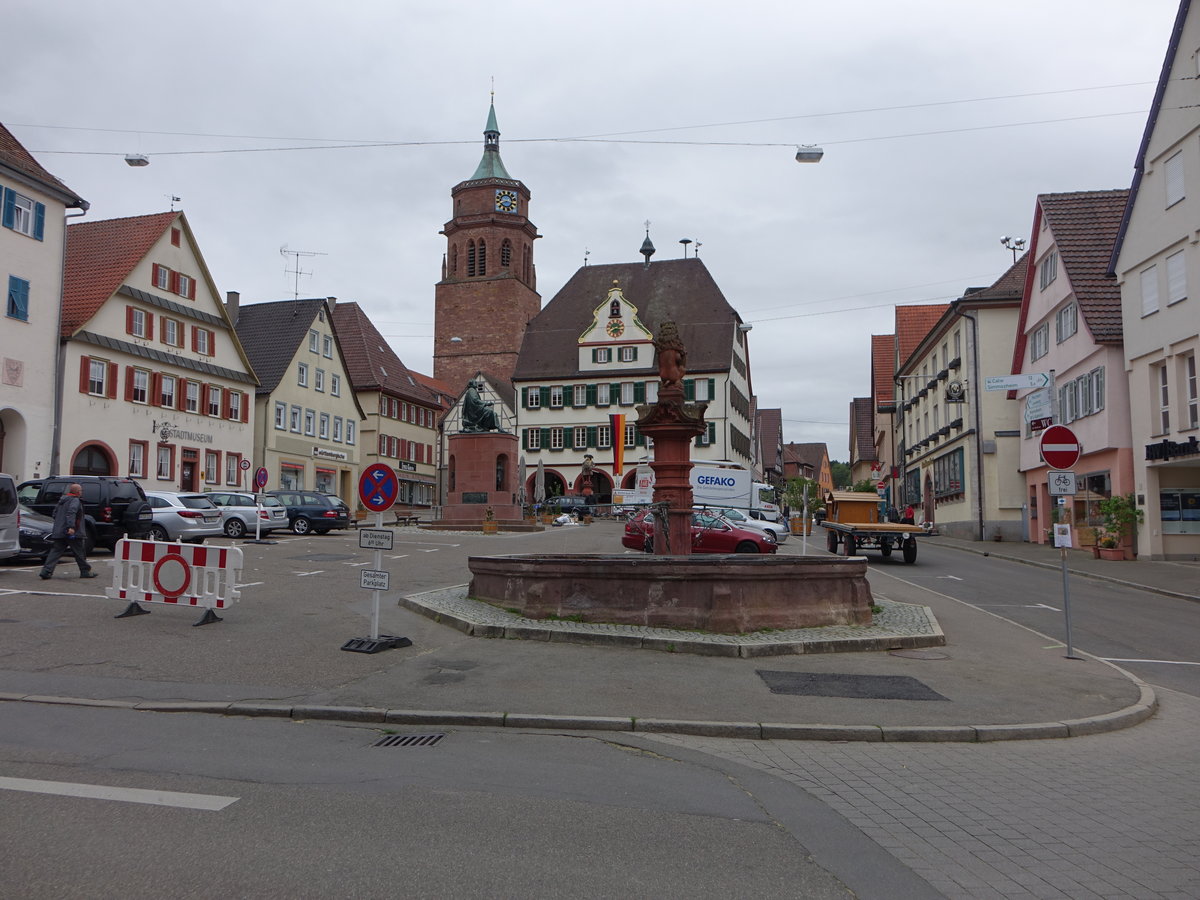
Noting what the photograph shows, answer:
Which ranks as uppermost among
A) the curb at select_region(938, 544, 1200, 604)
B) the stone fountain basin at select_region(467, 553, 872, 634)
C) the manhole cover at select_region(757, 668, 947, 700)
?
the stone fountain basin at select_region(467, 553, 872, 634)

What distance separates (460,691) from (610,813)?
3706 millimetres

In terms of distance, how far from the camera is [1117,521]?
1080 inches

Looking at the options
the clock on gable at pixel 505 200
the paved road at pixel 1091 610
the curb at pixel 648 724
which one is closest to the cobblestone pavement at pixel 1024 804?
the curb at pixel 648 724

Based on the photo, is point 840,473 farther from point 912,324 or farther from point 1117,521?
point 1117,521

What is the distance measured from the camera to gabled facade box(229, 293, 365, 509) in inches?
1991

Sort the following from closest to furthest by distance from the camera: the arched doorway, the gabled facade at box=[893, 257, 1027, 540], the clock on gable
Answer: the arched doorway → the gabled facade at box=[893, 257, 1027, 540] → the clock on gable

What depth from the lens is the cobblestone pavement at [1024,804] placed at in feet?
15.3

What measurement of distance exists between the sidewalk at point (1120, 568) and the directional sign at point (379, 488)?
1571 cm

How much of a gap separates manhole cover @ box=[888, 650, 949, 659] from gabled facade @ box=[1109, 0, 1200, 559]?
17775 mm

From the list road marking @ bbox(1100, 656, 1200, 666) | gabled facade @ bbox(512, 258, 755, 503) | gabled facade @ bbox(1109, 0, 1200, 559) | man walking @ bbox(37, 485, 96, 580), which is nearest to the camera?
road marking @ bbox(1100, 656, 1200, 666)

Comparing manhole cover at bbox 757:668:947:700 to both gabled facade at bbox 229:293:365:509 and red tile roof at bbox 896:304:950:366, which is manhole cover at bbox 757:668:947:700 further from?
red tile roof at bbox 896:304:950:366

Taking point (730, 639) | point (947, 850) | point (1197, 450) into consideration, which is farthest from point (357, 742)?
point (1197, 450)

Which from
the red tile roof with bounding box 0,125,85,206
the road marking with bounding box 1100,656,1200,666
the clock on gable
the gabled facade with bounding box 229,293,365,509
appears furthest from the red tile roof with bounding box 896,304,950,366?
the road marking with bounding box 1100,656,1200,666

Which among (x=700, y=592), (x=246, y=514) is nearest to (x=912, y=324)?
(x=246, y=514)
